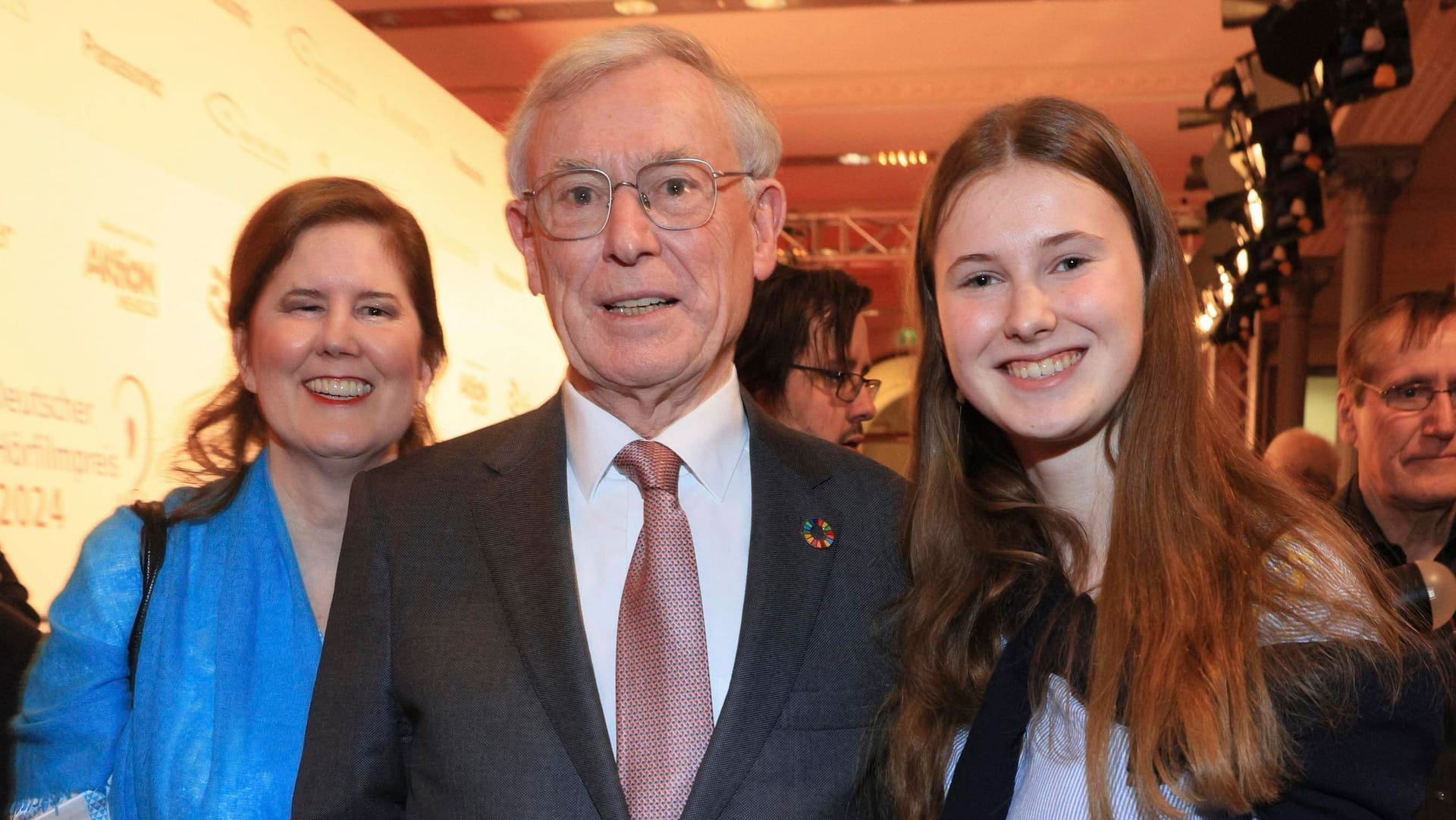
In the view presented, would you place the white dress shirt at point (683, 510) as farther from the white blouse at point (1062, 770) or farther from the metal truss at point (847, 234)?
the metal truss at point (847, 234)

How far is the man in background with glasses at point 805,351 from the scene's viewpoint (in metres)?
3.32

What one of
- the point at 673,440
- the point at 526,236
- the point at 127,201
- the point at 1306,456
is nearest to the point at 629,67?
the point at 526,236

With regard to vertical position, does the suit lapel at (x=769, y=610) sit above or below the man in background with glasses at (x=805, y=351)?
below

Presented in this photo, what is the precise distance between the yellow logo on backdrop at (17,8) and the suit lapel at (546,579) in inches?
80.5

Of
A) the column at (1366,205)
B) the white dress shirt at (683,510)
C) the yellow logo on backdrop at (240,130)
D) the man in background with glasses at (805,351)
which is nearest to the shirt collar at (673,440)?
the white dress shirt at (683,510)

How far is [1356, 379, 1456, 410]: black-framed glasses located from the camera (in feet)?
9.71

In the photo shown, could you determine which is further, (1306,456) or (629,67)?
(1306,456)

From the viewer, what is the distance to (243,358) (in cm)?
231

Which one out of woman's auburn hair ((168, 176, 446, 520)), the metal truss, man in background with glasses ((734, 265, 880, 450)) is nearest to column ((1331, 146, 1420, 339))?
the metal truss

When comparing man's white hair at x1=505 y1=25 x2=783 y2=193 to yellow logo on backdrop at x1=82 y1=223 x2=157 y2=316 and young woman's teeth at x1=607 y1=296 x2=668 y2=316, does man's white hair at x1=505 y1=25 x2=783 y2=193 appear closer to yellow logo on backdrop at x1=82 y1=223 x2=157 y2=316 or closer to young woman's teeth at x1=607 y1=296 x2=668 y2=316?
young woman's teeth at x1=607 y1=296 x2=668 y2=316

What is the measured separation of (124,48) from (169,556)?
204 cm

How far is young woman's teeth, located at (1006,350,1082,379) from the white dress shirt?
43cm

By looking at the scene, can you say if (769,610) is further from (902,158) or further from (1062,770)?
(902,158)

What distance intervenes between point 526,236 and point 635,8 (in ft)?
21.6
